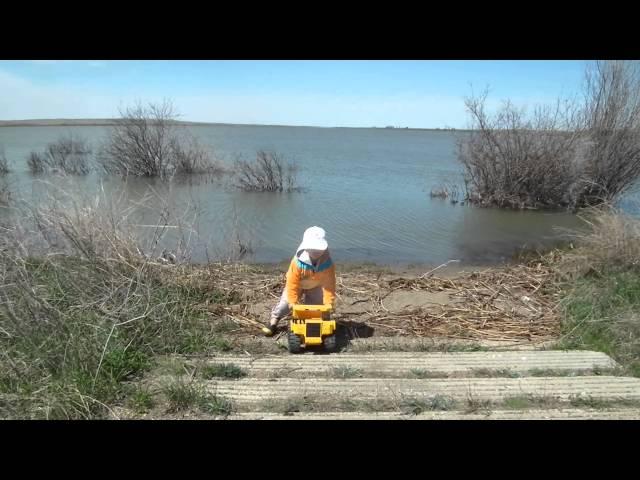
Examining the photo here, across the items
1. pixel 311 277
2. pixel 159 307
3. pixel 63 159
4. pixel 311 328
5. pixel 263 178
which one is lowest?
pixel 311 328

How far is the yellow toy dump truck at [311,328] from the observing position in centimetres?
471

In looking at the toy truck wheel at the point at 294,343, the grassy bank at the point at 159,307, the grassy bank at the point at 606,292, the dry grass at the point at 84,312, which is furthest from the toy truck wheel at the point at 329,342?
the grassy bank at the point at 606,292

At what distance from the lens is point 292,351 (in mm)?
4781

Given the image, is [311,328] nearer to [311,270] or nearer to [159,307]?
[311,270]

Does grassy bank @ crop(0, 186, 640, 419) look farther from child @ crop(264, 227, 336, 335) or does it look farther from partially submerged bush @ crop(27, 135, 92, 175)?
partially submerged bush @ crop(27, 135, 92, 175)

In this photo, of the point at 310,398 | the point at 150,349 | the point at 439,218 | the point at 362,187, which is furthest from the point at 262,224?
the point at 310,398

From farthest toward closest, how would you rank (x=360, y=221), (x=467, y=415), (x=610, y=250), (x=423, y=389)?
(x=360, y=221) → (x=610, y=250) → (x=423, y=389) → (x=467, y=415)

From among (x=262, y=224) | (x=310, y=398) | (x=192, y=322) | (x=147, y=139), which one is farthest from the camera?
(x=147, y=139)

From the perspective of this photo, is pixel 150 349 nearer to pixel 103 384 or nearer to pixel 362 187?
pixel 103 384

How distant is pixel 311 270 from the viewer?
192 inches

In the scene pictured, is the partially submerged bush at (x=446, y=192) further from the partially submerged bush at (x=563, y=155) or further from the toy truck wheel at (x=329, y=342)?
the toy truck wheel at (x=329, y=342)

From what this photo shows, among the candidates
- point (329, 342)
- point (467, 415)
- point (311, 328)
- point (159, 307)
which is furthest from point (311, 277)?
point (467, 415)

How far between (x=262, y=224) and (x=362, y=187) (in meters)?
7.84

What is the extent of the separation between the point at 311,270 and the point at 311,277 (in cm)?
9
